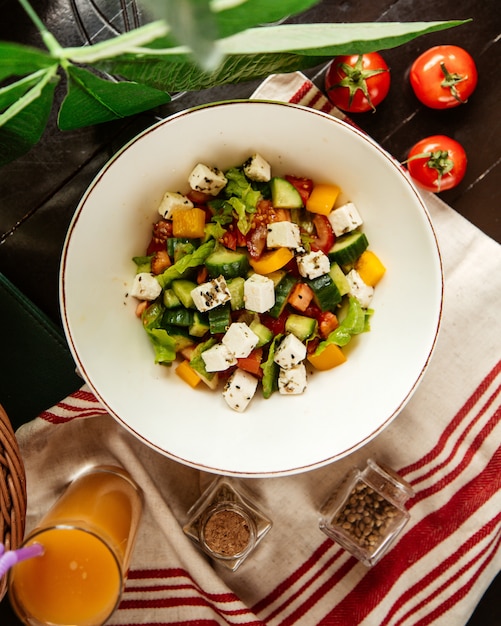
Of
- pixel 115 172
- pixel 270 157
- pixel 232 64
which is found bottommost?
pixel 115 172

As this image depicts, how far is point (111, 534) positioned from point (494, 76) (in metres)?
1.60

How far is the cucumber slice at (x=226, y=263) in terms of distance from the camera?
1544mm

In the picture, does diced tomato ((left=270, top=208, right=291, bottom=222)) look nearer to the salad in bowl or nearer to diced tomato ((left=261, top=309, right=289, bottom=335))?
the salad in bowl

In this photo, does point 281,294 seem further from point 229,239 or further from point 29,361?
point 29,361

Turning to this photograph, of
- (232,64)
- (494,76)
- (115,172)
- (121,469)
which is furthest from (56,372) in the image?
(494,76)

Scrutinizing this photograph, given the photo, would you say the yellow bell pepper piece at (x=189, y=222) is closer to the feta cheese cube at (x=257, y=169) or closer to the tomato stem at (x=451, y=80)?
the feta cheese cube at (x=257, y=169)

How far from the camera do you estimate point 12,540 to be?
141 centimetres

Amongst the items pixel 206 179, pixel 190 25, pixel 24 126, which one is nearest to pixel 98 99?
pixel 24 126

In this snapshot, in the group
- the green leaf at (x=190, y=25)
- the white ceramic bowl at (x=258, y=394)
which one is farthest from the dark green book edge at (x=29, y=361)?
the green leaf at (x=190, y=25)

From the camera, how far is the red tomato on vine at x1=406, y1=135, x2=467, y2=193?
1.67 m

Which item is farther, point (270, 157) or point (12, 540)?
point (270, 157)

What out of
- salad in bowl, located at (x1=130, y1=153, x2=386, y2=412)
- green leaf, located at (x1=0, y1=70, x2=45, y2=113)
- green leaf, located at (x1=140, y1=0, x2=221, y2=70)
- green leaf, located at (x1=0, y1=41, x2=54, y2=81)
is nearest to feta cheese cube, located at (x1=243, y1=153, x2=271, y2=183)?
salad in bowl, located at (x1=130, y1=153, x2=386, y2=412)

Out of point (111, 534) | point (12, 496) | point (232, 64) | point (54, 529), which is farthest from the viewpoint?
point (111, 534)

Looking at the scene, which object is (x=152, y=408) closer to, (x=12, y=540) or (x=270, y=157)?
(x=12, y=540)
